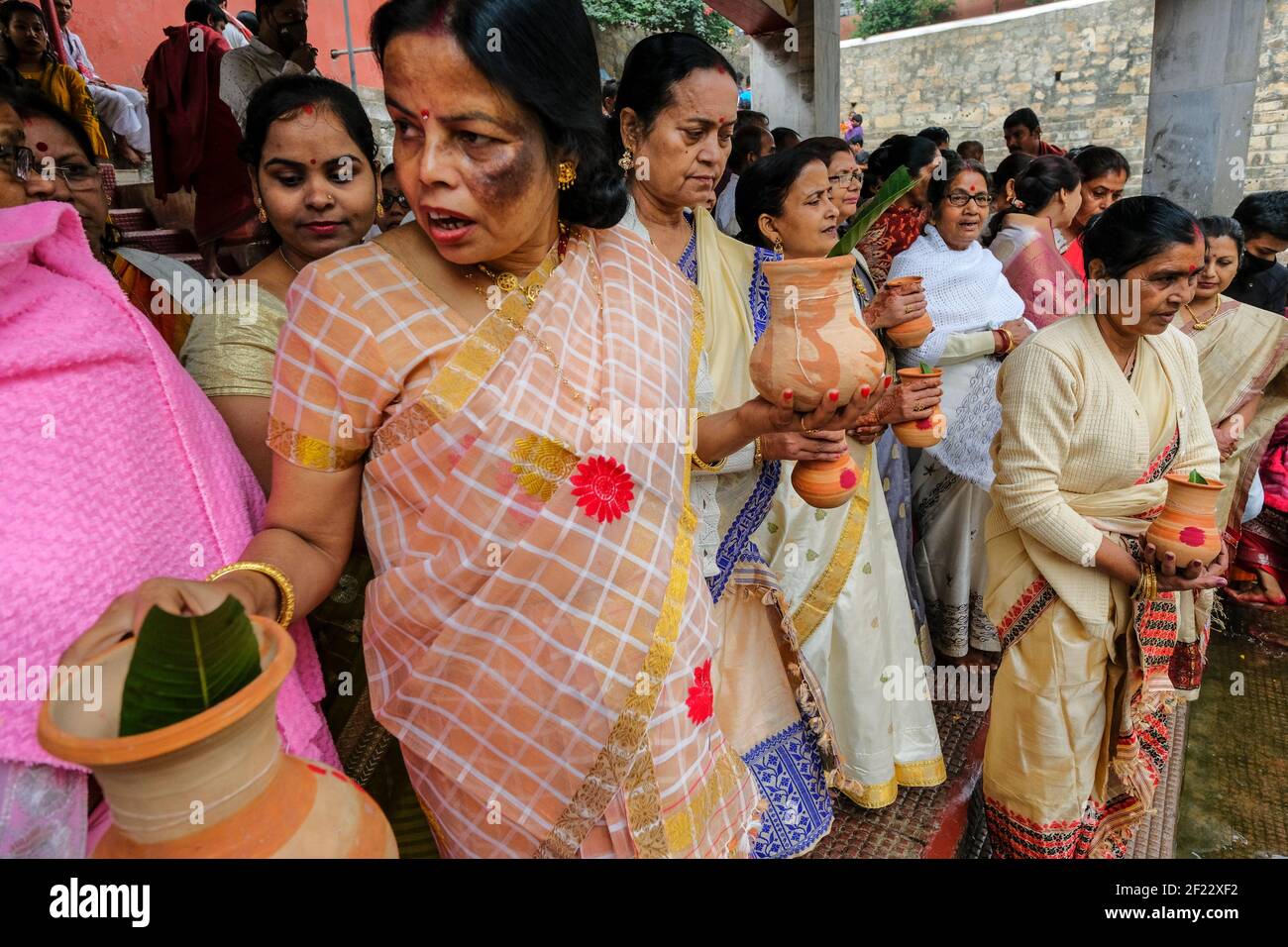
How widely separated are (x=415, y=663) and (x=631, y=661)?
365 millimetres

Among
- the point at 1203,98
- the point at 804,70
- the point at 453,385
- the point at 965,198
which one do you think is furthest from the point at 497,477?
the point at 1203,98

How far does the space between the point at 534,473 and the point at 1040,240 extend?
379 cm

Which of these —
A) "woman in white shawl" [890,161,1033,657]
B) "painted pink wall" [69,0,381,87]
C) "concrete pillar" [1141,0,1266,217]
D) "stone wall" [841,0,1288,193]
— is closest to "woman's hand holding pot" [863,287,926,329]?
"woman in white shawl" [890,161,1033,657]

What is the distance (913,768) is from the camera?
286 cm

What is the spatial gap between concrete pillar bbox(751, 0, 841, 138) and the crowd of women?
546 centimetres

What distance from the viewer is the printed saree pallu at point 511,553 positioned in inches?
50.5

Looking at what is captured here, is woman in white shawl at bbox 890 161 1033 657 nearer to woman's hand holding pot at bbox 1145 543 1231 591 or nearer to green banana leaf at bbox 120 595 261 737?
woman's hand holding pot at bbox 1145 543 1231 591

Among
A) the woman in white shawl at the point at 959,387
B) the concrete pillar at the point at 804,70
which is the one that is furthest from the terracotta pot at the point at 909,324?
the concrete pillar at the point at 804,70

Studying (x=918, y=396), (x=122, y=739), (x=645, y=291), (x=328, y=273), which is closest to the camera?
(x=122, y=739)

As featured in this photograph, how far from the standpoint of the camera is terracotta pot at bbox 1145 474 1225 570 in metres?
2.10

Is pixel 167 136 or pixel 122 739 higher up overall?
pixel 167 136

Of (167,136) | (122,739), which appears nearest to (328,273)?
(122,739)

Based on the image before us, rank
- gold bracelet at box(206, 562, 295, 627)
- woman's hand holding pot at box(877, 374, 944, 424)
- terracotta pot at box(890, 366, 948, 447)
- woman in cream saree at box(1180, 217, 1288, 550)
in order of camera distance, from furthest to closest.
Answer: woman in cream saree at box(1180, 217, 1288, 550)
terracotta pot at box(890, 366, 948, 447)
woman's hand holding pot at box(877, 374, 944, 424)
gold bracelet at box(206, 562, 295, 627)
